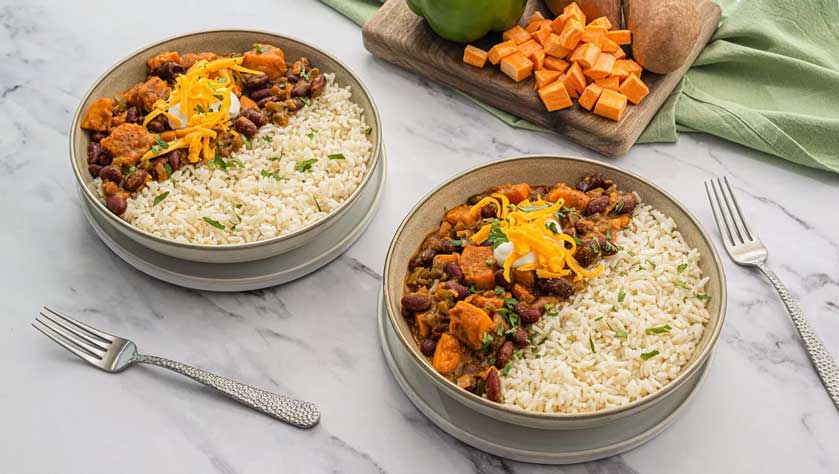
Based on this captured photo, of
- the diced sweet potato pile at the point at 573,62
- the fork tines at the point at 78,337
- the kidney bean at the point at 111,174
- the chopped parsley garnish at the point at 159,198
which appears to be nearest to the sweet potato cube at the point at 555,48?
the diced sweet potato pile at the point at 573,62

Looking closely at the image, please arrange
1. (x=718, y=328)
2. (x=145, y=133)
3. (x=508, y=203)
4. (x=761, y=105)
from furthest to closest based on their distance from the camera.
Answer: (x=761, y=105), (x=145, y=133), (x=508, y=203), (x=718, y=328)

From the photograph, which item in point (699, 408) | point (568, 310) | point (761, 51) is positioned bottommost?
point (699, 408)

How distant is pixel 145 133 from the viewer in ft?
11.1

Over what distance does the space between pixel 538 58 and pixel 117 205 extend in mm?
1922

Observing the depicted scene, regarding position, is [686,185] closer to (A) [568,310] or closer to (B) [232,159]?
(A) [568,310]

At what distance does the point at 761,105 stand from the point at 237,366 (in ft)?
8.60

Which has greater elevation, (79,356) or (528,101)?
(528,101)

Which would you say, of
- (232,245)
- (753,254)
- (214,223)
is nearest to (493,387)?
(232,245)

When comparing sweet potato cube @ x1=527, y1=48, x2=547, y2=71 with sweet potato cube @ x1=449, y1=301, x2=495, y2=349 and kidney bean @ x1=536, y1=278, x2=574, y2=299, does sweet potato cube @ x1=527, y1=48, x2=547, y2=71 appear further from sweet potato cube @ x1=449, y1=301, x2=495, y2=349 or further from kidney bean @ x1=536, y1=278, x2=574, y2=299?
sweet potato cube @ x1=449, y1=301, x2=495, y2=349

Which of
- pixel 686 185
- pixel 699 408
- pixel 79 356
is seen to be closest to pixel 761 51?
pixel 686 185

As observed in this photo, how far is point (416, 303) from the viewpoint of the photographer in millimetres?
2852

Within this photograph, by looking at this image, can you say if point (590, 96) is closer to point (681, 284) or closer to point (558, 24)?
point (558, 24)

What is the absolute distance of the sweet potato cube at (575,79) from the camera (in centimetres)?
374

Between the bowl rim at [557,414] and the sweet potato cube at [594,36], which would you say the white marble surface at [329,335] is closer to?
the bowl rim at [557,414]
